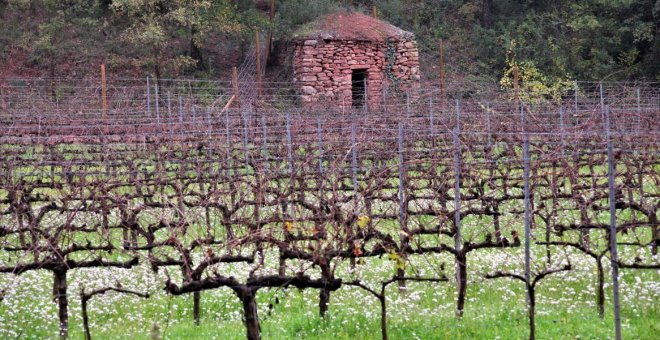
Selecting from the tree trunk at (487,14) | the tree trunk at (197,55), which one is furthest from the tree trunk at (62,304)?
the tree trunk at (487,14)

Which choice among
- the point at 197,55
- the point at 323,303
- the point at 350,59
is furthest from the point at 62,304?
the point at 197,55

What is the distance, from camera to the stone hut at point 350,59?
30.7m

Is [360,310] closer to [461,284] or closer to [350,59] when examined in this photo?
[461,284]

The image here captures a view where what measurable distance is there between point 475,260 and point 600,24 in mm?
23748

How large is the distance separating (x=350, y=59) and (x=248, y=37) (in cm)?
428

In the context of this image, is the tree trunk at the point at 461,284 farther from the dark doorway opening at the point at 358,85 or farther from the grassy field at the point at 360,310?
the dark doorway opening at the point at 358,85

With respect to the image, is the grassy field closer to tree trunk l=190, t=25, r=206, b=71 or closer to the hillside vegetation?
the hillside vegetation

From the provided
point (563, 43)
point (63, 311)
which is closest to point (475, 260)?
point (63, 311)

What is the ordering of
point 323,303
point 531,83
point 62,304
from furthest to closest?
point 531,83 < point 323,303 < point 62,304

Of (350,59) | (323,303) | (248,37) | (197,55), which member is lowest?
(323,303)

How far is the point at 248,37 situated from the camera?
1303 inches

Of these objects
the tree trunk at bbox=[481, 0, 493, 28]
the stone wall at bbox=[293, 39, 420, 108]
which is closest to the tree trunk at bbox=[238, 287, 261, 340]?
the stone wall at bbox=[293, 39, 420, 108]

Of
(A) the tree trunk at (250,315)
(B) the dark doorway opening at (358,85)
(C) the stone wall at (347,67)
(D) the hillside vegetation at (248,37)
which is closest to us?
(A) the tree trunk at (250,315)

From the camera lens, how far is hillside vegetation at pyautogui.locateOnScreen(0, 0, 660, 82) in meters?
31.4
